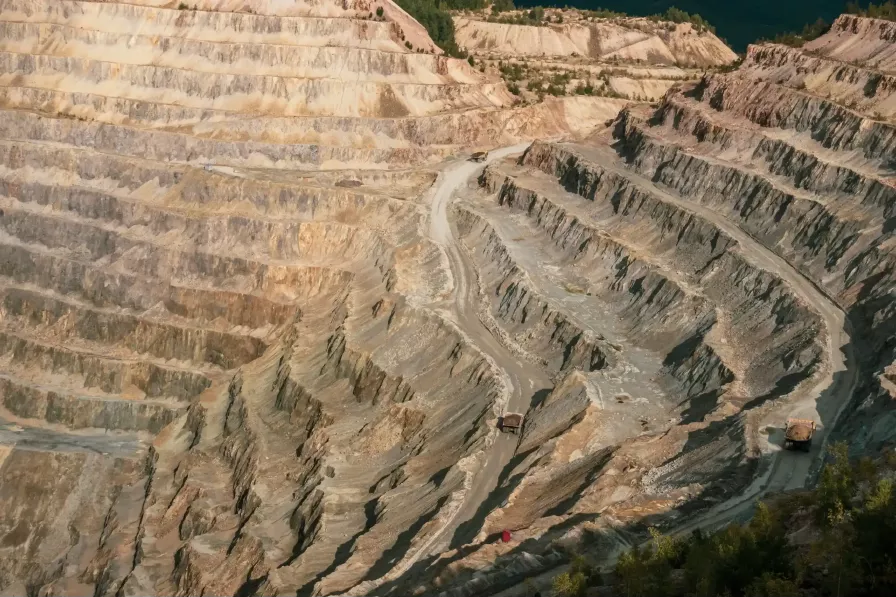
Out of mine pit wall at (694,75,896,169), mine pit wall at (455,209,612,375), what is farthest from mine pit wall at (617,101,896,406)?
mine pit wall at (455,209,612,375)

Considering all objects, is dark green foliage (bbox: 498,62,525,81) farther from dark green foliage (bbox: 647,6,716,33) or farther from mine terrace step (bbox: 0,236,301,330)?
mine terrace step (bbox: 0,236,301,330)

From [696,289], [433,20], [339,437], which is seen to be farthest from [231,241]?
[433,20]

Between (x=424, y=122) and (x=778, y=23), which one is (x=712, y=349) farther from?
(x=778, y=23)

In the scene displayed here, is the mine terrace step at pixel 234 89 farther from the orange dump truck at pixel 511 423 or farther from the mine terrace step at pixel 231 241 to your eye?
the orange dump truck at pixel 511 423

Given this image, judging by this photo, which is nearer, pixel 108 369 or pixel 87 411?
pixel 87 411

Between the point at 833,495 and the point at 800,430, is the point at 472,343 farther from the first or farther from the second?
the point at 833,495

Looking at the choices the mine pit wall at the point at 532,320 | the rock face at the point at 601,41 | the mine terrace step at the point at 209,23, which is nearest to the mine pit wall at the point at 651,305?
the mine pit wall at the point at 532,320

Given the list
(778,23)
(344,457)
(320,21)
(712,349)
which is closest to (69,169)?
(320,21)
